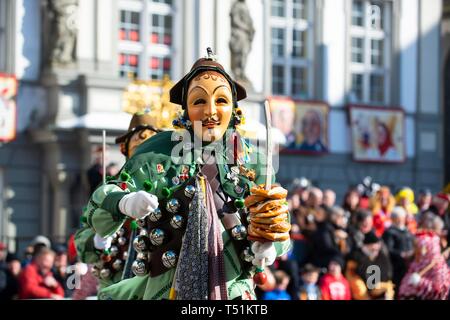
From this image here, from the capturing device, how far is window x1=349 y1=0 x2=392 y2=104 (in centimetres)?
2478

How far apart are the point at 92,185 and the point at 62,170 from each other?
7687mm

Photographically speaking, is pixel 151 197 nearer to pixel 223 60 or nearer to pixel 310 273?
pixel 310 273

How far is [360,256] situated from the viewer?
12.2 metres

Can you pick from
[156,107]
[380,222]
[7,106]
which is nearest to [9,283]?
[156,107]

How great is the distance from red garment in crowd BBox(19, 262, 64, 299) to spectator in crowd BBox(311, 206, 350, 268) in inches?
111

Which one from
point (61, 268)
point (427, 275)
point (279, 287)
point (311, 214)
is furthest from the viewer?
point (311, 214)

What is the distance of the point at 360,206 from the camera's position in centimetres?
1498

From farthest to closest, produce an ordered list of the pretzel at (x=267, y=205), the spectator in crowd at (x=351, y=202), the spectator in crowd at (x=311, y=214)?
the spectator in crowd at (x=351, y=202) < the spectator in crowd at (x=311, y=214) < the pretzel at (x=267, y=205)

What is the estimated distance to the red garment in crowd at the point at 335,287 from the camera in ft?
37.9

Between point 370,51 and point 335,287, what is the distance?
1407 centimetres

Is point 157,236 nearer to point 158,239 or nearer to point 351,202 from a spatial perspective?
point 158,239

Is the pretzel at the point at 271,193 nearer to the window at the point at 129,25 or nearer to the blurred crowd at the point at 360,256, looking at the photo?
the blurred crowd at the point at 360,256

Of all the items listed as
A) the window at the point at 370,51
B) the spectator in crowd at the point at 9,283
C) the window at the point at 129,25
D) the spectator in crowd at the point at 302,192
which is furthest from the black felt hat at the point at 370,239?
the window at the point at 370,51

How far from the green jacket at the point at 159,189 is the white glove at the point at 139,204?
218 mm
